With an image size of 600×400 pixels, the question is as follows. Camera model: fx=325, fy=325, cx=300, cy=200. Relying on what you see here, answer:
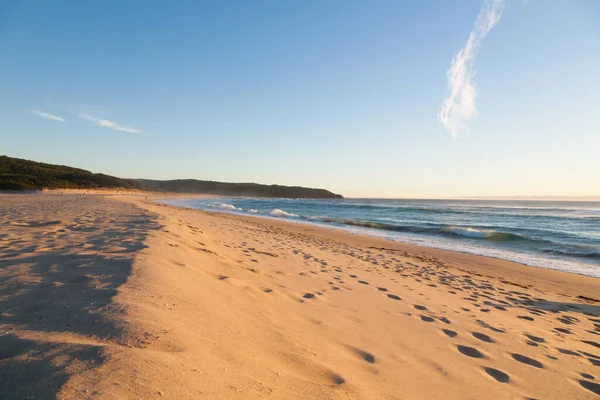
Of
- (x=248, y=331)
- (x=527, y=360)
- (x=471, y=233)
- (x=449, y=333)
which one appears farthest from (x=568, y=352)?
(x=471, y=233)

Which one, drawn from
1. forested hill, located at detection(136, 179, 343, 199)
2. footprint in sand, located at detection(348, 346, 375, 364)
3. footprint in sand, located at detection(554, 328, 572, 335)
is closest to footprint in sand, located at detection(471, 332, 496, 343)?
footprint in sand, located at detection(554, 328, 572, 335)

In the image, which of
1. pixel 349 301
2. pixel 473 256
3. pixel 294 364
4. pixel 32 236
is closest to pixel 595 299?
pixel 473 256

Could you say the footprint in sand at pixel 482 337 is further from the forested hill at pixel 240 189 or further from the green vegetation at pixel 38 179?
the forested hill at pixel 240 189

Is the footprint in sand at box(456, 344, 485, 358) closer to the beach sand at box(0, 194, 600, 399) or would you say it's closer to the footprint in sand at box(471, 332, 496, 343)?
the beach sand at box(0, 194, 600, 399)

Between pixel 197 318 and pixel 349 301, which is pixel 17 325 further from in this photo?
pixel 349 301

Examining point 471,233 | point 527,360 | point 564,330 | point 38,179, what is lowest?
point 564,330

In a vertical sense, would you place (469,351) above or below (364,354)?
below

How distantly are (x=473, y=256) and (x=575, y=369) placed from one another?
9.31 metres

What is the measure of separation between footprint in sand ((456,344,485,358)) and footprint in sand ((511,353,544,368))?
0.37 metres

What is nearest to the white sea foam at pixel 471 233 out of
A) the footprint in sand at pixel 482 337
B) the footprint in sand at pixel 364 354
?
the footprint in sand at pixel 482 337

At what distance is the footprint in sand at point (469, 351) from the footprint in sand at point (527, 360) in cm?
37

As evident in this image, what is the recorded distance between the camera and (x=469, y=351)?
11.2 ft

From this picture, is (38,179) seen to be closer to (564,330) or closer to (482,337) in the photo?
(482,337)

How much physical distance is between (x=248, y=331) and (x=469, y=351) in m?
2.36
